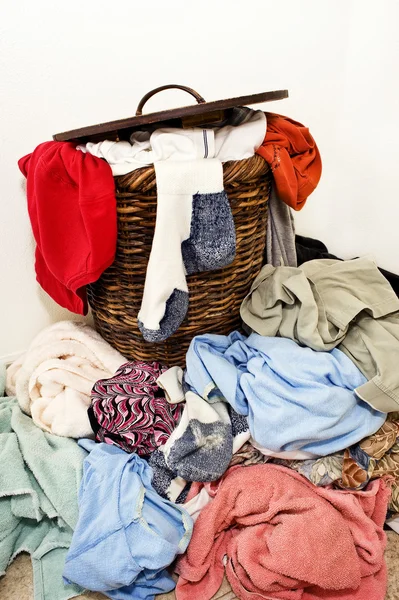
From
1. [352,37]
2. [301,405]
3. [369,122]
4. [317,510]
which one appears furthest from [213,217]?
[352,37]

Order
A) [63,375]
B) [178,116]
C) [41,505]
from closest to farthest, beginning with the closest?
1. [178,116]
2. [41,505]
3. [63,375]

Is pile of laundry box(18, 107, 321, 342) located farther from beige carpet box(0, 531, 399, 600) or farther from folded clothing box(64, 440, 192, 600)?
beige carpet box(0, 531, 399, 600)

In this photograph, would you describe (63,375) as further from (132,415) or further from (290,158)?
(290,158)

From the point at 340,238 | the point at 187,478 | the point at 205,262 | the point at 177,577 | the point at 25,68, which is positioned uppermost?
the point at 25,68

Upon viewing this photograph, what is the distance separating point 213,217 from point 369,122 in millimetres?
624

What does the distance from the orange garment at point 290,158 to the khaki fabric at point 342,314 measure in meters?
0.14

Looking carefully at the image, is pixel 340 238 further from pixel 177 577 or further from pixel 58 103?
pixel 177 577

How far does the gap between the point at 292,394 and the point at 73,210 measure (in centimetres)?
43

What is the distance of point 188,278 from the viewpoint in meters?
0.67

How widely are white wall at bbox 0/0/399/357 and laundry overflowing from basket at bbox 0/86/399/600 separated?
0.71ft

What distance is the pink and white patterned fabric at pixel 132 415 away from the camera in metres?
0.67

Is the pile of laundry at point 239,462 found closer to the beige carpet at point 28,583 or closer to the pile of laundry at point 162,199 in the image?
the beige carpet at point 28,583

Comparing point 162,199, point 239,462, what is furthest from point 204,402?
point 162,199

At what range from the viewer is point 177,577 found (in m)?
0.59
